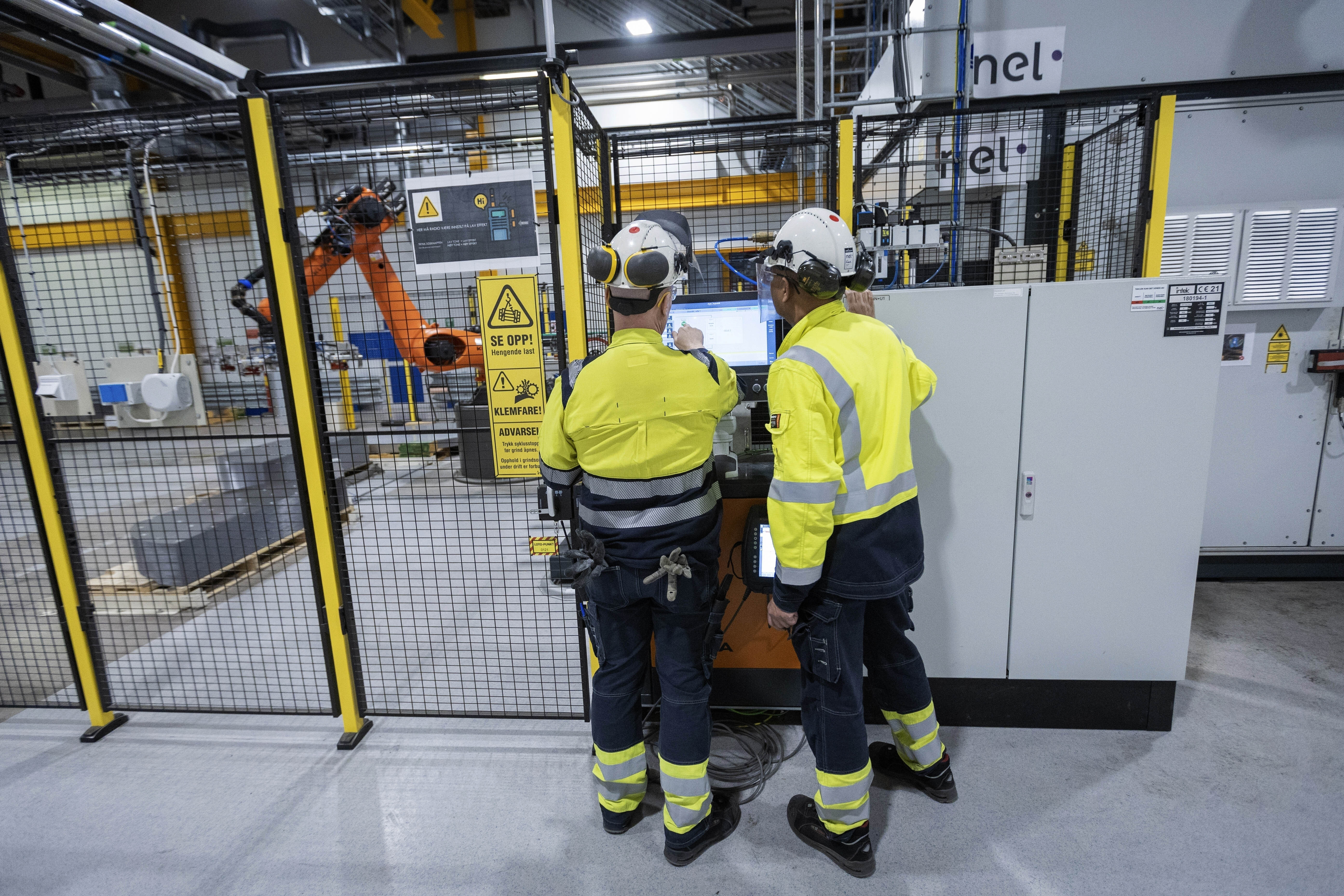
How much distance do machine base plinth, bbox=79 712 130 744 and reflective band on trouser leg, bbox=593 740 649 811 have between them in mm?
2266

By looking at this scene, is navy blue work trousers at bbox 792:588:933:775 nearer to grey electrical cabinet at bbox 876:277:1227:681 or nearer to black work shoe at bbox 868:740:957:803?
black work shoe at bbox 868:740:957:803

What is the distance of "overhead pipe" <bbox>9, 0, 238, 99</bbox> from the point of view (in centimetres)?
244

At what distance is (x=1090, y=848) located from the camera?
2.00 m

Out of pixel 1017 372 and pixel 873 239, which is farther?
pixel 873 239

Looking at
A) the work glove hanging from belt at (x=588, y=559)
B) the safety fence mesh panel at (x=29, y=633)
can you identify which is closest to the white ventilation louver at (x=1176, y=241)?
the work glove hanging from belt at (x=588, y=559)

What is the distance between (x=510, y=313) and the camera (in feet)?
7.47

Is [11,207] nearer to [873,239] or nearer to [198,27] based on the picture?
[198,27]

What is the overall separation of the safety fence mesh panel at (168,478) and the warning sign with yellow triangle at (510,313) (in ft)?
2.81

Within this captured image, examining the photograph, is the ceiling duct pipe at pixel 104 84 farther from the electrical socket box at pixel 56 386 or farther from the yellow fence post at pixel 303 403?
the yellow fence post at pixel 303 403

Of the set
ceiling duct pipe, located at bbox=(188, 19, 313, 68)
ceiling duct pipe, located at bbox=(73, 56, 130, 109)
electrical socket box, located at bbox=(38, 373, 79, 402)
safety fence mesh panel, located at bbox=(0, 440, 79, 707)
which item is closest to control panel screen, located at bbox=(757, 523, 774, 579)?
electrical socket box, located at bbox=(38, 373, 79, 402)

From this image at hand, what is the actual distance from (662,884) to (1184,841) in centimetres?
163

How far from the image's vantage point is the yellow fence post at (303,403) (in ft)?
7.34

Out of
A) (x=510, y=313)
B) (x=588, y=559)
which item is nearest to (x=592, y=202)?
(x=510, y=313)

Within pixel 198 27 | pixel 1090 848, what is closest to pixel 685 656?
pixel 1090 848
